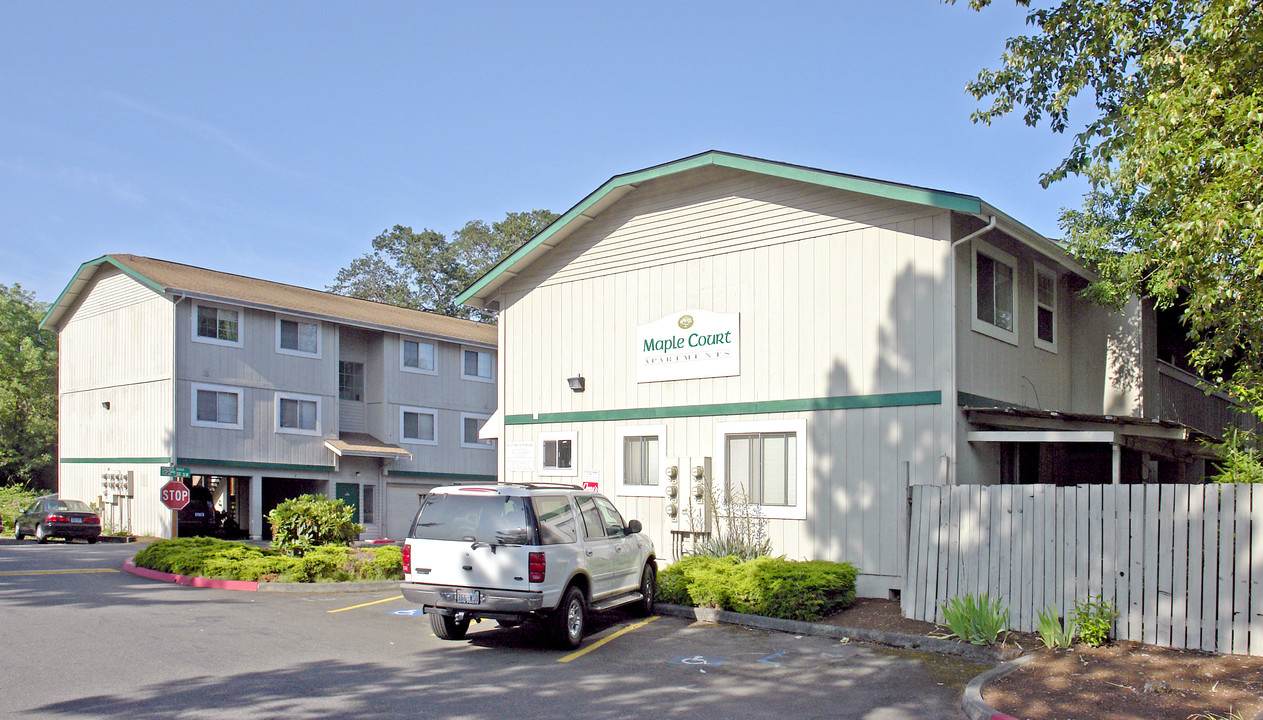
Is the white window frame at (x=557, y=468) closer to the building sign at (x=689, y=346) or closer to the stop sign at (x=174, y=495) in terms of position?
the building sign at (x=689, y=346)

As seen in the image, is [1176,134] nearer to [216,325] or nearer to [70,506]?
[216,325]

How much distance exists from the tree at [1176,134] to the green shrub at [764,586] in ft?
17.7

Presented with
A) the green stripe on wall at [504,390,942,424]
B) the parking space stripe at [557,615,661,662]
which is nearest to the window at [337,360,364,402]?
the green stripe on wall at [504,390,942,424]

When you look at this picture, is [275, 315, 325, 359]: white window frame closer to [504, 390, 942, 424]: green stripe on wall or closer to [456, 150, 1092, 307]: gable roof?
[456, 150, 1092, 307]: gable roof

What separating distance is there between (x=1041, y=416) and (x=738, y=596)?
4.92m

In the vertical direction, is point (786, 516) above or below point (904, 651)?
above

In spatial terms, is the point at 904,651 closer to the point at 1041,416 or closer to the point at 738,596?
the point at 738,596

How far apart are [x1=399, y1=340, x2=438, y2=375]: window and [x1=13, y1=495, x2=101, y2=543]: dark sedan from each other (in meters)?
11.0

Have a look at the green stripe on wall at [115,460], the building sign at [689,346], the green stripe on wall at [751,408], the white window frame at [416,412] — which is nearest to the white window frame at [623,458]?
the green stripe on wall at [751,408]

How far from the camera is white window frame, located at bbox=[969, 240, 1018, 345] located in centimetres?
1415

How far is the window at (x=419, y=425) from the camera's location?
36250 millimetres

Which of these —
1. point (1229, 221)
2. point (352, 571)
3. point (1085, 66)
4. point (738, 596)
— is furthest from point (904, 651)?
point (352, 571)

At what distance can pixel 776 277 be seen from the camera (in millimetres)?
15289

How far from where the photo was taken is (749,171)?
50.7 ft
